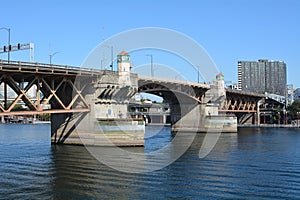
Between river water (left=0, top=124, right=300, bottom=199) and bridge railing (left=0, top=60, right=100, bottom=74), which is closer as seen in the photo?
river water (left=0, top=124, right=300, bottom=199)

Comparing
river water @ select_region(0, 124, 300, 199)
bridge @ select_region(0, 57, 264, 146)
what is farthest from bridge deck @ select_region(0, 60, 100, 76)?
river water @ select_region(0, 124, 300, 199)

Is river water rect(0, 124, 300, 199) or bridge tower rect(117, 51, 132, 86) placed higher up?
bridge tower rect(117, 51, 132, 86)

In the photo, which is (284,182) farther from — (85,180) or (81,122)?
(81,122)

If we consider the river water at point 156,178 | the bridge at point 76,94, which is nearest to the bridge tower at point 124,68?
the bridge at point 76,94

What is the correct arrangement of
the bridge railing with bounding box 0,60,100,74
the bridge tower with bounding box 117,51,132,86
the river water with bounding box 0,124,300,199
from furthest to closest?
the bridge tower with bounding box 117,51,132,86, the bridge railing with bounding box 0,60,100,74, the river water with bounding box 0,124,300,199

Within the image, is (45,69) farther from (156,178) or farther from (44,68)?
(156,178)

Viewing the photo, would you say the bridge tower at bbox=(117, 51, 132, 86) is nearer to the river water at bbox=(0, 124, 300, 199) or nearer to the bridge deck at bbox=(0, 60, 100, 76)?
the bridge deck at bbox=(0, 60, 100, 76)

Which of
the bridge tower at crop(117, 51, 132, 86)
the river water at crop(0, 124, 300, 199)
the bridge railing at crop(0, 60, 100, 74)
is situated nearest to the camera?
the river water at crop(0, 124, 300, 199)

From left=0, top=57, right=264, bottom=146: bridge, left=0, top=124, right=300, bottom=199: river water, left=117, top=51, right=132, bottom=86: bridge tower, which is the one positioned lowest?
left=0, top=124, right=300, bottom=199: river water

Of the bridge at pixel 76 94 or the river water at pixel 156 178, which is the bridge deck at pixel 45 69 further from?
the river water at pixel 156 178

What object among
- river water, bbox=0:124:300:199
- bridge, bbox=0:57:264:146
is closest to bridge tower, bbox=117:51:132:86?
bridge, bbox=0:57:264:146

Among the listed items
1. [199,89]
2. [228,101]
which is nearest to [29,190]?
[199,89]

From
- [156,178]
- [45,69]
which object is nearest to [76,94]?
[45,69]

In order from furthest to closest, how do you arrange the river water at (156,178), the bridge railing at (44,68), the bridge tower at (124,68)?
the bridge tower at (124,68), the bridge railing at (44,68), the river water at (156,178)
